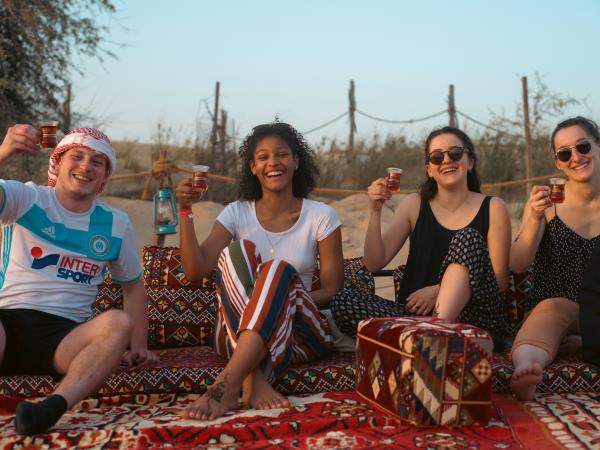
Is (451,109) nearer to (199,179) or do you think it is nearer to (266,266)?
(199,179)

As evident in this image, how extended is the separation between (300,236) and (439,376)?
157 cm

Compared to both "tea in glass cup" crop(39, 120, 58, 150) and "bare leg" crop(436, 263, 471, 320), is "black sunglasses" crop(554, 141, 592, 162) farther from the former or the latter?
"tea in glass cup" crop(39, 120, 58, 150)

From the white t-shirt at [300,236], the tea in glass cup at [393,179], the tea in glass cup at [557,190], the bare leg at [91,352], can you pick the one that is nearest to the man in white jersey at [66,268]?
the bare leg at [91,352]

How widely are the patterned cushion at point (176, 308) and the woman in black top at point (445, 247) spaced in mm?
905

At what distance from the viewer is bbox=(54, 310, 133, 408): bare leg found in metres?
3.63

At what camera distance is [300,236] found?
4824 mm

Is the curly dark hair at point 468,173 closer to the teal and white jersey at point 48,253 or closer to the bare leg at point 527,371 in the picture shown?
the bare leg at point 527,371

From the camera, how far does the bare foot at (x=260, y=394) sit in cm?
378

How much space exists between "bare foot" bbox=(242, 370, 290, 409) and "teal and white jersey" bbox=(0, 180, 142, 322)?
0.96 m

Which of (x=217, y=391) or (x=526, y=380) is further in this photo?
(x=526, y=380)

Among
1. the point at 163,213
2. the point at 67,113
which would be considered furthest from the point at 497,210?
the point at 67,113

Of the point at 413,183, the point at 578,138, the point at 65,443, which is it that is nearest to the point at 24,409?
the point at 65,443

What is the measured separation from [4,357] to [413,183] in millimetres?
18117

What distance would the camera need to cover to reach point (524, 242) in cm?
477
